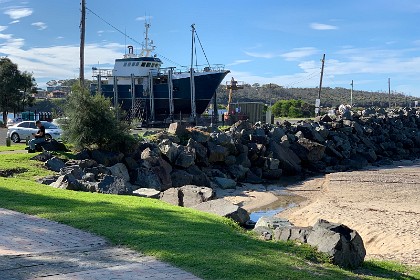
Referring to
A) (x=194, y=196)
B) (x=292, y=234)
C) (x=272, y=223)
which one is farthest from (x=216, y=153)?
(x=292, y=234)

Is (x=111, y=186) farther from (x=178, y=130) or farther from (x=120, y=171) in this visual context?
(x=178, y=130)

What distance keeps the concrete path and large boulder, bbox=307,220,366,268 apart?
297cm

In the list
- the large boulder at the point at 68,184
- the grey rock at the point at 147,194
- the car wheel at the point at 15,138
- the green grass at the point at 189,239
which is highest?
the car wheel at the point at 15,138

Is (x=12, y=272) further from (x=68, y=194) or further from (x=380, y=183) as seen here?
(x=380, y=183)

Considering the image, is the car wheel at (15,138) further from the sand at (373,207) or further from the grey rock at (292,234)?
the grey rock at (292,234)

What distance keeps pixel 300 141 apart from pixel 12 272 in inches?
1048

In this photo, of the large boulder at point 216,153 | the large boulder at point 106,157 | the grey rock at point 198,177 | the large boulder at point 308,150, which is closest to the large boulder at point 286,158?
the large boulder at point 308,150

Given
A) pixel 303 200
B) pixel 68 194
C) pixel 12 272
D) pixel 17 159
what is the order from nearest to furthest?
pixel 12 272 → pixel 68 194 → pixel 17 159 → pixel 303 200

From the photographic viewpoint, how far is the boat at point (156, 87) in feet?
161

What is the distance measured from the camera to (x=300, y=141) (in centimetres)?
3170

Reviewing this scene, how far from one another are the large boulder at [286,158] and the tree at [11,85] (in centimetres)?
3703

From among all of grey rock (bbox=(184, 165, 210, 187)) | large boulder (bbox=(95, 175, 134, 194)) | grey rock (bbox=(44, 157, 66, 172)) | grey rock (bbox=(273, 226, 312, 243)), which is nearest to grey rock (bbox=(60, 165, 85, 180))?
grey rock (bbox=(44, 157, 66, 172))

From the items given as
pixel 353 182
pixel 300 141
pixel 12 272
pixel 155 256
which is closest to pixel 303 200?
pixel 353 182

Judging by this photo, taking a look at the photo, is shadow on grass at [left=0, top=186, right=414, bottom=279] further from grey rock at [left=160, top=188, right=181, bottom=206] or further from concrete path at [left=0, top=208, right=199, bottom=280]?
grey rock at [left=160, top=188, right=181, bottom=206]
